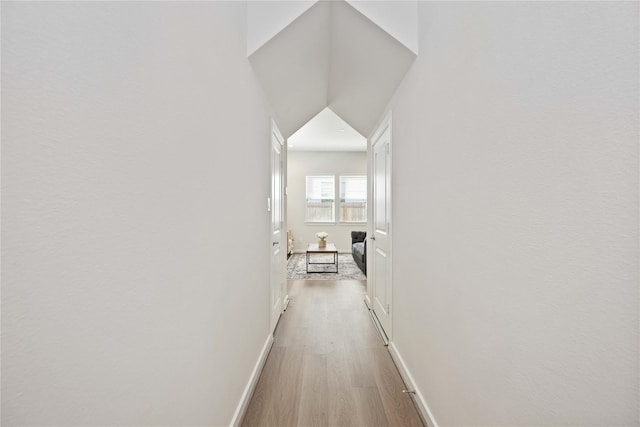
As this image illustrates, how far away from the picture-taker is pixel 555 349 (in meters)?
0.75

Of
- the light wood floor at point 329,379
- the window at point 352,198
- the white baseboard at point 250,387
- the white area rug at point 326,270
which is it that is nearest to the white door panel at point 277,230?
the light wood floor at point 329,379

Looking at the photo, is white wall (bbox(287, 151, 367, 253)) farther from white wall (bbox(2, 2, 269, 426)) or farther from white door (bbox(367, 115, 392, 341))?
white wall (bbox(2, 2, 269, 426))

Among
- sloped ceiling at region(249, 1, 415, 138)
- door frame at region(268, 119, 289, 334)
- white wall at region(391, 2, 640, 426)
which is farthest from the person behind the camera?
door frame at region(268, 119, 289, 334)

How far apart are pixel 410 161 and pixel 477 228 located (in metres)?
0.95

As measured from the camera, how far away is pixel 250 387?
1.85 metres

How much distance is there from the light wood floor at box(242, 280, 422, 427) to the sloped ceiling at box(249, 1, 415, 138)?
2.16 m

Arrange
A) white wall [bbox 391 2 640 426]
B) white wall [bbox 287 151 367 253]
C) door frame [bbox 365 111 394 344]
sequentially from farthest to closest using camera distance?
white wall [bbox 287 151 367 253], door frame [bbox 365 111 394 344], white wall [bbox 391 2 640 426]

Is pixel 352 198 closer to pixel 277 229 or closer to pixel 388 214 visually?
pixel 277 229

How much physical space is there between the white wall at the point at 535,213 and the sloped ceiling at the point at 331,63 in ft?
1.80

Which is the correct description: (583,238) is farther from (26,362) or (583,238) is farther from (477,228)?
(26,362)

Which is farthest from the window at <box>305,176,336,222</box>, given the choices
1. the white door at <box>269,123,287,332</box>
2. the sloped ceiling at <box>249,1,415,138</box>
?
the sloped ceiling at <box>249,1,415,138</box>

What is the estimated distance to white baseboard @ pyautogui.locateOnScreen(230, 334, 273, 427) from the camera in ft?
5.19

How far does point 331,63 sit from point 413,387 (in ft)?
8.92

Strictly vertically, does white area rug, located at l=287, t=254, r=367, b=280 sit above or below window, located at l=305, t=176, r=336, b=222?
Result: below
